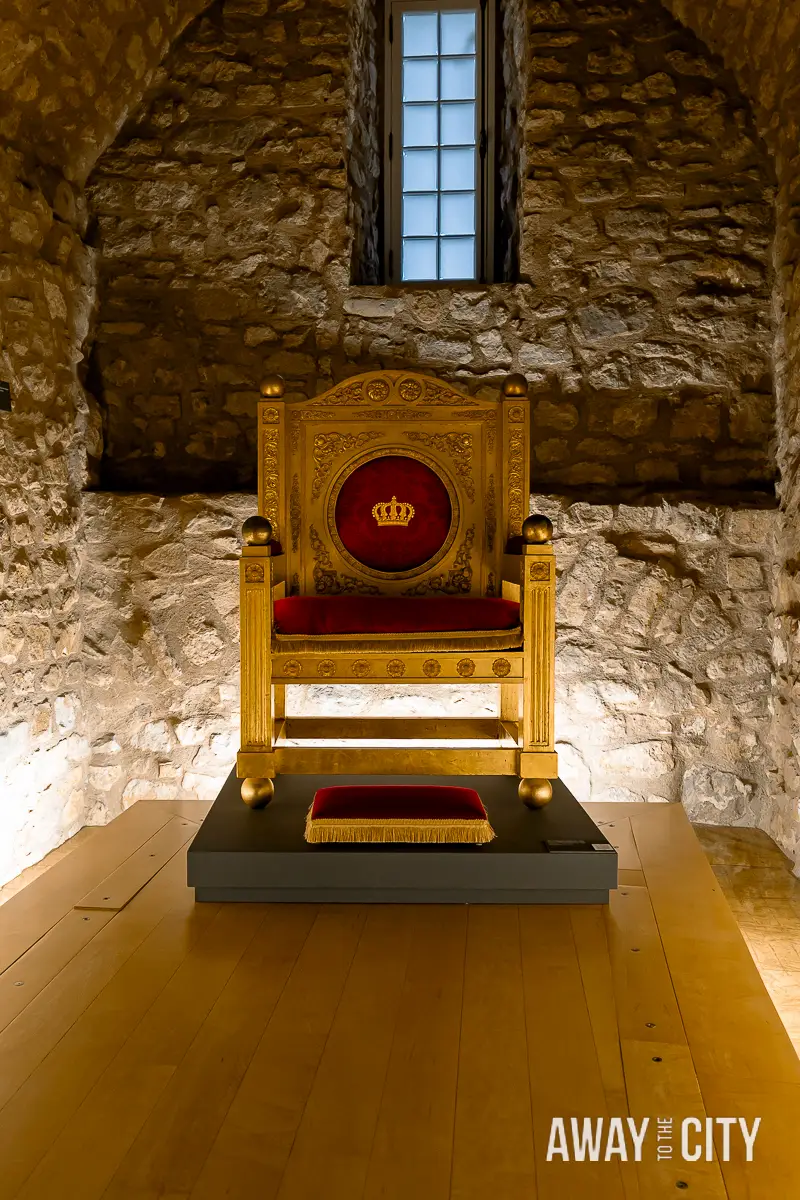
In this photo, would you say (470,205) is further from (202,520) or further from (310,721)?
(310,721)

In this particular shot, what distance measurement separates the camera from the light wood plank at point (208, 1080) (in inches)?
50.7

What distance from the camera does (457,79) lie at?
406 cm

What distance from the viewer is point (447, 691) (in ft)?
12.0

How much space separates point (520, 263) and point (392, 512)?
4.44 ft

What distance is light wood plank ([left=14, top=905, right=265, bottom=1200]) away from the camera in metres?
1.28

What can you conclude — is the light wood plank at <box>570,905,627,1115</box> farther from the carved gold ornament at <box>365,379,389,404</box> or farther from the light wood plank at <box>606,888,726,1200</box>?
the carved gold ornament at <box>365,379,389,404</box>

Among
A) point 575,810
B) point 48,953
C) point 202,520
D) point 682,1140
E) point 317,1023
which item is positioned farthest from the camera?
point 202,520

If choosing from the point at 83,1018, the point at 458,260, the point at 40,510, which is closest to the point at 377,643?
the point at 83,1018

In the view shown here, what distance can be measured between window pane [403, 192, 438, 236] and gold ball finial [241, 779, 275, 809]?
2.67 metres

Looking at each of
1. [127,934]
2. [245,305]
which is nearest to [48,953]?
[127,934]

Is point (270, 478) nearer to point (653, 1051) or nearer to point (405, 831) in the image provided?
point (405, 831)

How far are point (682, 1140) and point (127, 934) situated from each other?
1.23 meters

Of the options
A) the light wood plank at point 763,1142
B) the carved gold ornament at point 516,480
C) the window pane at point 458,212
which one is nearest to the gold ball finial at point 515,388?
the carved gold ornament at point 516,480

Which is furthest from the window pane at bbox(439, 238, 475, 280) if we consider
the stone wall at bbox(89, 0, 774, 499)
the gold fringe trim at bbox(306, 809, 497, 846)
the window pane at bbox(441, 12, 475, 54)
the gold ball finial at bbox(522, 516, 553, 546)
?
the gold fringe trim at bbox(306, 809, 497, 846)
